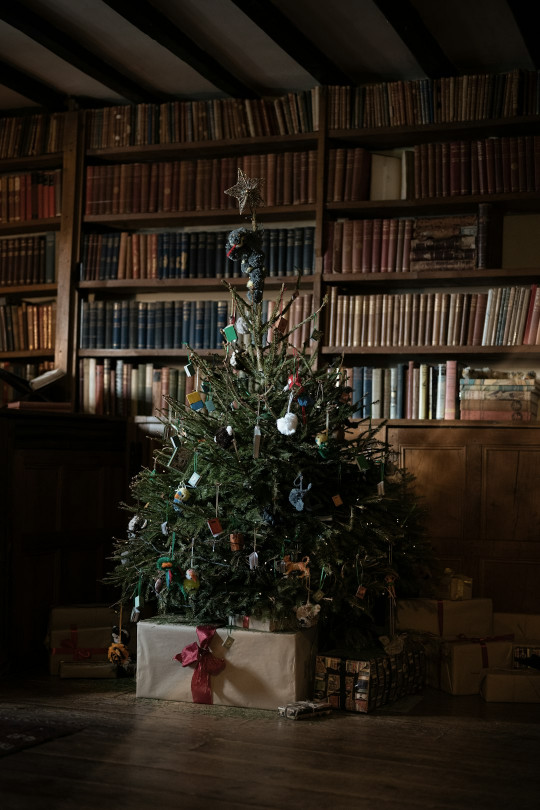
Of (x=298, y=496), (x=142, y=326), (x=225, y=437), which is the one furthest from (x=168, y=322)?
(x=298, y=496)

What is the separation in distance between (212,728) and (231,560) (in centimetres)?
55

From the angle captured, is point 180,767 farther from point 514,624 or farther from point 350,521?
point 514,624

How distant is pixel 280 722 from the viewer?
117 inches

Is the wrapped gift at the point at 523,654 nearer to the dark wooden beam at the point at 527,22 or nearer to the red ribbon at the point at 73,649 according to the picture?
the red ribbon at the point at 73,649

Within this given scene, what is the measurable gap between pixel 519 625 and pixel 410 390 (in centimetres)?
111

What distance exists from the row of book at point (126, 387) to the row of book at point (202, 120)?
43.1 inches

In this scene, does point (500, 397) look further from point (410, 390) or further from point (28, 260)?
point (28, 260)

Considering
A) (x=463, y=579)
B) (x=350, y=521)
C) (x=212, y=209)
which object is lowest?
(x=463, y=579)

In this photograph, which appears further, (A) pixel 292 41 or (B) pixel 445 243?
(B) pixel 445 243

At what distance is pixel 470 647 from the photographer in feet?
11.4

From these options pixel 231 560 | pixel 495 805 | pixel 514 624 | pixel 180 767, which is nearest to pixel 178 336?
pixel 231 560

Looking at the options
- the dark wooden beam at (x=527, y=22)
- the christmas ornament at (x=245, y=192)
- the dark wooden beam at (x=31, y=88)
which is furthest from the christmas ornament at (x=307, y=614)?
the dark wooden beam at (x=31, y=88)

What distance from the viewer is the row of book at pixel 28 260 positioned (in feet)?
16.0

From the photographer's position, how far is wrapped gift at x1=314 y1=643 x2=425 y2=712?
3.13 metres
